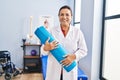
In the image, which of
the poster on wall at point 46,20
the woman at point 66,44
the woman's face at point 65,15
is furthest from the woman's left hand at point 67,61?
the poster on wall at point 46,20

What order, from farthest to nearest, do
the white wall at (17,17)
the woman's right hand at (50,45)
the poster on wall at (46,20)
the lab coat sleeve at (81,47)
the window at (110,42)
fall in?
the poster on wall at (46,20)
the white wall at (17,17)
the window at (110,42)
the lab coat sleeve at (81,47)
the woman's right hand at (50,45)

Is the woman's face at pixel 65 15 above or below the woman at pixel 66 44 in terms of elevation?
above

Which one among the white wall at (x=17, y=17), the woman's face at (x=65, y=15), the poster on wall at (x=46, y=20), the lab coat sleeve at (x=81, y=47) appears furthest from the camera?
the poster on wall at (x=46, y=20)

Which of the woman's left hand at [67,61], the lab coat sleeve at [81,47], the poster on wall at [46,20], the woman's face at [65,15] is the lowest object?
the woman's left hand at [67,61]

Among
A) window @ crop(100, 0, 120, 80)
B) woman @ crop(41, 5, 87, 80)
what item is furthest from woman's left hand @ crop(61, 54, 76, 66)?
window @ crop(100, 0, 120, 80)

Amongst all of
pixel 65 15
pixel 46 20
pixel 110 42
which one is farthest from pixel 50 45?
pixel 46 20

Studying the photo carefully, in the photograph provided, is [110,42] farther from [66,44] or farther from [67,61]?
[67,61]

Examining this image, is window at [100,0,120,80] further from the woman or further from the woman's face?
the woman's face

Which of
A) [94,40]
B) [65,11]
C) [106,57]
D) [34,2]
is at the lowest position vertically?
[106,57]

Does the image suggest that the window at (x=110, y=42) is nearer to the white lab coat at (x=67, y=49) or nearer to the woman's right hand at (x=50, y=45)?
the white lab coat at (x=67, y=49)

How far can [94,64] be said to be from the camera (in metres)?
2.36

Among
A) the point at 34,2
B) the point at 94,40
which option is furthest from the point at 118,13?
the point at 34,2

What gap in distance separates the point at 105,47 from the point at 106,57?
135mm

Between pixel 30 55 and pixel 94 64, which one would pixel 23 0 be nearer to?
pixel 30 55
